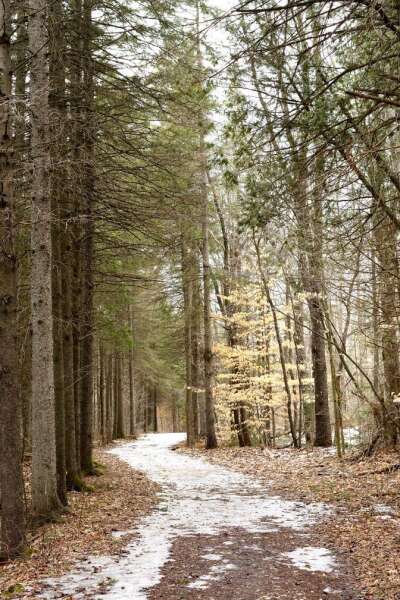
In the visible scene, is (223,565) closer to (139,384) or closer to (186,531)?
(186,531)

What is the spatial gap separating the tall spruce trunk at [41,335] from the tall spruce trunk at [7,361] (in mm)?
1105

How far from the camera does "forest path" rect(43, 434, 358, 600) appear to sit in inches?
193

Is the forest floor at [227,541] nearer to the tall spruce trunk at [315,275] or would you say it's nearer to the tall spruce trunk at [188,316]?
the tall spruce trunk at [315,275]

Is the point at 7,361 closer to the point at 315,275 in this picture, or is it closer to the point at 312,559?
the point at 312,559

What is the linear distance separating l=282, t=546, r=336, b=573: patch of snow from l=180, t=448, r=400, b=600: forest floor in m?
0.17

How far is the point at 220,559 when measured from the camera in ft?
19.4

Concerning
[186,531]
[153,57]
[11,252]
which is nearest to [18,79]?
[153,57]

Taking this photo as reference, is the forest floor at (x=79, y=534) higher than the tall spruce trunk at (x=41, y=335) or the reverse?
the reverse

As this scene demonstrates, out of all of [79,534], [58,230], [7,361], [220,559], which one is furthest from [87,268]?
[220,559]

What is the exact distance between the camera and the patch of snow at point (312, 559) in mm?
5488

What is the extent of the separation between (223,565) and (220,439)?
Answer: 1767cm

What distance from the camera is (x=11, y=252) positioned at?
6.40 metres

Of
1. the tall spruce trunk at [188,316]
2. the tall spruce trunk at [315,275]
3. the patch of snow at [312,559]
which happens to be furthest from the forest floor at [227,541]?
the tall spruce trunk at [188,316]

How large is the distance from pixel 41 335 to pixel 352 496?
215 inches
